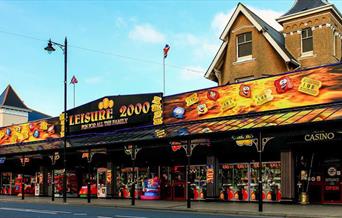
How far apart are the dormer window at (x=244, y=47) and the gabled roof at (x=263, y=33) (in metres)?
0.97

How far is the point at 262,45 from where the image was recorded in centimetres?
2983

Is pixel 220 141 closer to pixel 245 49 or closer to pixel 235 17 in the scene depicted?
pixel 245 49

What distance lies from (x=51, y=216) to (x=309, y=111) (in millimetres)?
11839

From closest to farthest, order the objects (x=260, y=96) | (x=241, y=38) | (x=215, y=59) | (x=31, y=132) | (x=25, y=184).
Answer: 1. (x=260, y=96)
2. (x=241, y=38)
3. (x=215, y=59)
4. (x=25, y=184)
5. (x=31, y=132)

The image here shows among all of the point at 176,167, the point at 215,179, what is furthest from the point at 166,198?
the point at 215,179

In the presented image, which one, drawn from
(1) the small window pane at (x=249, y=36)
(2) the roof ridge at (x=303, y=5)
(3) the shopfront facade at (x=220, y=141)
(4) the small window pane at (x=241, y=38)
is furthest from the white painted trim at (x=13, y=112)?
(2) the roof ridge at (x=303, y=5)

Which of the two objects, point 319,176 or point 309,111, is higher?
point 309,111

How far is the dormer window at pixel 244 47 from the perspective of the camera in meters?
30.5

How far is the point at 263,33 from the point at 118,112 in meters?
10.6

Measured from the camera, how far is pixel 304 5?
3102cm

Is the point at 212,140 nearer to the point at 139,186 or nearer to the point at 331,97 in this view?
the point at 331,97

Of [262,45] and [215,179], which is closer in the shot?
[215,179]

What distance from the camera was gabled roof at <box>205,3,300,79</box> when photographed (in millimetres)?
28855

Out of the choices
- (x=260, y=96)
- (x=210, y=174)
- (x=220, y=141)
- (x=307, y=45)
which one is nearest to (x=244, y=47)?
(x=307, y=45)
